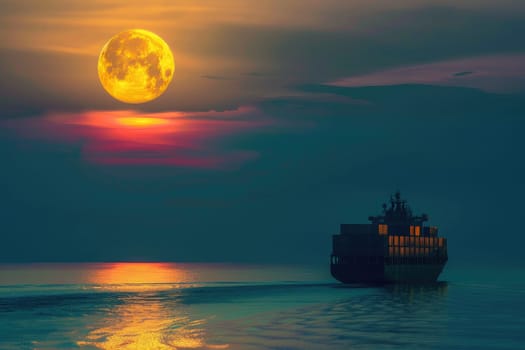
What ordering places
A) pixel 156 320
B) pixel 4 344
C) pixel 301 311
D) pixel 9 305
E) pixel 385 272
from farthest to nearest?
pixel 385 272
pixel 9 305
pixel 301 311
pixel 156 320
pixel 4 344

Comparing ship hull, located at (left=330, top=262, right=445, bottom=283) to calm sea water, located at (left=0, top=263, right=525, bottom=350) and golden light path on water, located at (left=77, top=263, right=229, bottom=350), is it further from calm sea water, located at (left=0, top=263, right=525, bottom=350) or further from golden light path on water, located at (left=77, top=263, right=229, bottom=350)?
golden light path on water, located at (left=77, top=263, right=229, bottom=350)

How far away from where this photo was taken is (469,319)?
89.8 meters

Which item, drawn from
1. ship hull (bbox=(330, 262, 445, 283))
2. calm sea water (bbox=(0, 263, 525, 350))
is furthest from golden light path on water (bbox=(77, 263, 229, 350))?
ship hull (bbox=(330, 262, 445, 283))

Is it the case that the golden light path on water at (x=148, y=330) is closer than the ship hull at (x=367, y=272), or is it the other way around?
the golden light path on water at (x=148, y=330)

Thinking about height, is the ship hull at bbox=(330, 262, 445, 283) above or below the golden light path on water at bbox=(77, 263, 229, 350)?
above

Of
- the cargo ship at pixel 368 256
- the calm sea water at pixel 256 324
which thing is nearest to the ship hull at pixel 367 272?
the cargo ship at pixel 368 256

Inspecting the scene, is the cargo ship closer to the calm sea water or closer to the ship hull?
the ship hull

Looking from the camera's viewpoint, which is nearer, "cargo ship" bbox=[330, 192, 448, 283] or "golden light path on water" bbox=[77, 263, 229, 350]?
"golden light path on water" bbox=[77, 263, 229, 350]

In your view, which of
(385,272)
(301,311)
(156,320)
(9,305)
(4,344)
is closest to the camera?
(4,344)

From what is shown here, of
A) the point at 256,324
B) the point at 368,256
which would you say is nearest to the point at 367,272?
the point at 368,256

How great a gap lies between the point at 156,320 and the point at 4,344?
78.0 ft

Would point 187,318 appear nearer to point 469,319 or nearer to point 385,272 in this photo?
point 469,319

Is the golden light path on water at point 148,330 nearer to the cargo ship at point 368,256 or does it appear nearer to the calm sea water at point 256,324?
the calm sea water at point 256,324

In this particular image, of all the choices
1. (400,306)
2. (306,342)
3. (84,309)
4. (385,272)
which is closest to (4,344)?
(306,342)
